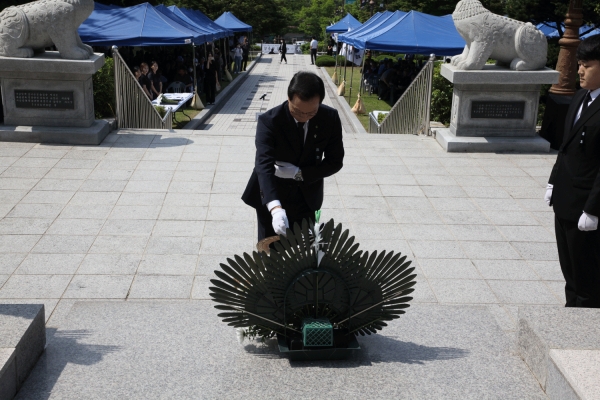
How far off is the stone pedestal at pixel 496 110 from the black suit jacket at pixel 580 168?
616cm

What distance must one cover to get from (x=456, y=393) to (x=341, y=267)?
35.4 inches

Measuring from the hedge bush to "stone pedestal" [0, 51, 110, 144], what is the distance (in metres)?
1.53

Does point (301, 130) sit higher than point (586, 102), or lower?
lower

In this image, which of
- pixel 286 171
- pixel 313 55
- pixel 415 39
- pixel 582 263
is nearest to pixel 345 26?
pixel 313 55

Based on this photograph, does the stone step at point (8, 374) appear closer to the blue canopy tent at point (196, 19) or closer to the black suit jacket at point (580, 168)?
the black suit jacket at point (580, 168)

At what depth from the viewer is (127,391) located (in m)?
3.63

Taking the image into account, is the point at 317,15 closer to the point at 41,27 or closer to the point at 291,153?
the point at 41,27

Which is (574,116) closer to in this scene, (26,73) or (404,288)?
(404,288)

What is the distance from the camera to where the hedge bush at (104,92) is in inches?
484

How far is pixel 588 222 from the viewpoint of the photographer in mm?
4250

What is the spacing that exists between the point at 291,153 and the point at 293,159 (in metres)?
0.04

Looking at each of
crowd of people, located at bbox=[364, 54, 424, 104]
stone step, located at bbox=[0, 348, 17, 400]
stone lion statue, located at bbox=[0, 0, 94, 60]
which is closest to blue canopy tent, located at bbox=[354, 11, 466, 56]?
crowd of people, located at bbox=[364, 54, 424, 104]

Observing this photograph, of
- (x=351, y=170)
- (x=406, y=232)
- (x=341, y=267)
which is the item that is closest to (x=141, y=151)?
(x=351, y=170)

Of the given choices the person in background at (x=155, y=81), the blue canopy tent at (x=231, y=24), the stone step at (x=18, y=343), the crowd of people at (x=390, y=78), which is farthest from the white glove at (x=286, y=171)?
the blue canopy tent at (x=231, y=24)
